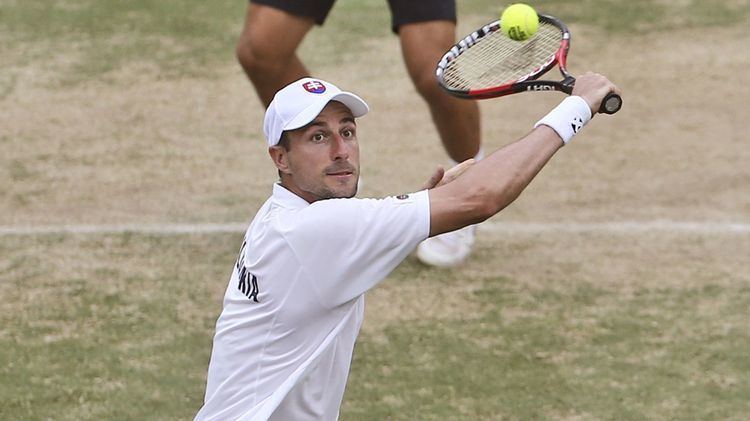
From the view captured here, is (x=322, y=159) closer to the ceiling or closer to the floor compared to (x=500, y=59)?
closer to the ceiling

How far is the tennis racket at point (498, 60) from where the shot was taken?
4035 mm

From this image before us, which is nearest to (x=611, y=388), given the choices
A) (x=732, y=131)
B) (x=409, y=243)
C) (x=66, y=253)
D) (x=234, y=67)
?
(x=409, y=243)

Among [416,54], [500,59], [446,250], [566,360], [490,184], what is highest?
[490,184]

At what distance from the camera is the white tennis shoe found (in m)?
6.05

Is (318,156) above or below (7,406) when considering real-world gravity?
above

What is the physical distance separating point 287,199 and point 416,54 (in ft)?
7.63

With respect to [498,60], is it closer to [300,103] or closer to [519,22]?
[519,22]

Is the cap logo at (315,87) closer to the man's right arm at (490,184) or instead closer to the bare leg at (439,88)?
the man's right arm at (490,184)

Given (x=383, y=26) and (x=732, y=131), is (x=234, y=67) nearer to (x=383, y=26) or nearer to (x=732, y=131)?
(x=383, y=26)

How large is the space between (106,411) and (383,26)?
5297 millimetres

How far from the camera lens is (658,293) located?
5.73 m

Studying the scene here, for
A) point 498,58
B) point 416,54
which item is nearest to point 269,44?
point 416,54

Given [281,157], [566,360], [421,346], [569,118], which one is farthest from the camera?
[421,346]

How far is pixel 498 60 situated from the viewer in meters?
4.40
